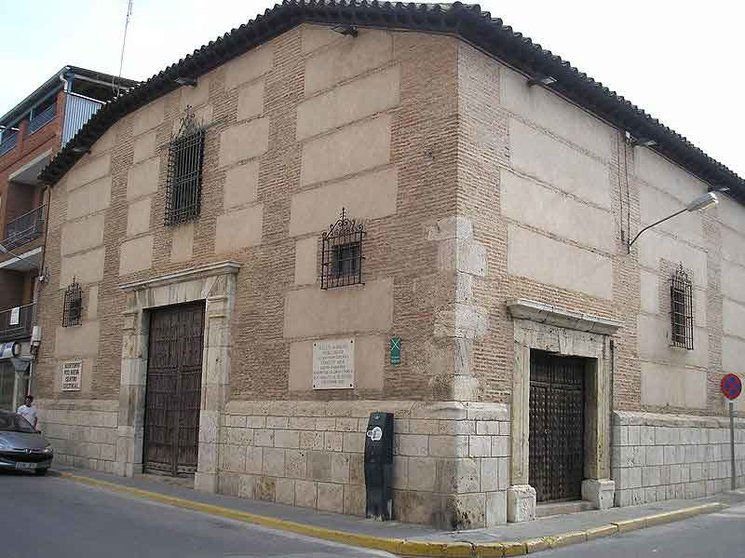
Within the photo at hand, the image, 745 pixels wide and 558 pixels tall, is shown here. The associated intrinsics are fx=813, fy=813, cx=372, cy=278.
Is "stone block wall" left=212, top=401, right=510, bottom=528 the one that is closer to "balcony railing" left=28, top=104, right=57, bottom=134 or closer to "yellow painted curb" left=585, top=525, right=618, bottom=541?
"yellow painted curb" left=585, top=525, right=618, bottom=541

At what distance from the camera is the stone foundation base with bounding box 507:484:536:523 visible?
36.5ft

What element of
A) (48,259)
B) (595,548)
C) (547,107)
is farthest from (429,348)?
(48,259)

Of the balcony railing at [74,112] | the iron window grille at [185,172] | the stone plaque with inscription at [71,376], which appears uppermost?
the balcony railing at [74,112]

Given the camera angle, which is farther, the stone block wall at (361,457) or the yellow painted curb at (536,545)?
the stone block wall at (361,457)

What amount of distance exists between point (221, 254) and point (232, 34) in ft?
13.2

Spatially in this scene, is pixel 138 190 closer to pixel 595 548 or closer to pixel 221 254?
pixel 221 254

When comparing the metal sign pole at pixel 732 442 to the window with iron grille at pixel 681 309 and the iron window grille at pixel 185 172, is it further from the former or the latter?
the iron window grille at pixel 185 172

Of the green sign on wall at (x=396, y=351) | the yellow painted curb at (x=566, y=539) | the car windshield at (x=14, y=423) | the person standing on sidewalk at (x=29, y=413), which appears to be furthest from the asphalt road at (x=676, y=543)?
the person standing on sidewalk at (x=29, y=413)

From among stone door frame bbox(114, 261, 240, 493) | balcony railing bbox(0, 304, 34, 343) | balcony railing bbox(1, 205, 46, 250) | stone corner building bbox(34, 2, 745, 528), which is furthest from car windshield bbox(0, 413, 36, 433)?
balcony railing bbox(1, 205, 46, 250)

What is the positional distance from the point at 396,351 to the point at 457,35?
452cm

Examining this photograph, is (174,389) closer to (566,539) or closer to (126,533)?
(126,533)

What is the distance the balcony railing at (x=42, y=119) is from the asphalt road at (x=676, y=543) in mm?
20470

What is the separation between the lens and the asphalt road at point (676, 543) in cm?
959

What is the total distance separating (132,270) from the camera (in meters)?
17.0
